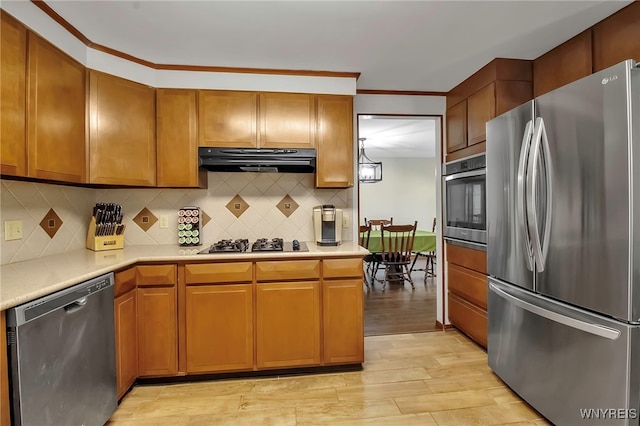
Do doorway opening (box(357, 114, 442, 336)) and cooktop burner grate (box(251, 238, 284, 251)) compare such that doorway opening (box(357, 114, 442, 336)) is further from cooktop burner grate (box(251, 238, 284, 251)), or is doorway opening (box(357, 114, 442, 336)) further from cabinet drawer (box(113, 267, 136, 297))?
cabinet drawer (box(113, 267, 136, 297))

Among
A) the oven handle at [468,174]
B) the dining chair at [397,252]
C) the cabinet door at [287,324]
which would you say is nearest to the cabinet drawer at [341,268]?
the cabinet door at [287,324]

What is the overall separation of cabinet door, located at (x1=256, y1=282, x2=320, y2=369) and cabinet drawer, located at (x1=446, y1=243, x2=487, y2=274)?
4.47 feet

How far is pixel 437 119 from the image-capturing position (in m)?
3.14

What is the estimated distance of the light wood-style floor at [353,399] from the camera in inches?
69.9

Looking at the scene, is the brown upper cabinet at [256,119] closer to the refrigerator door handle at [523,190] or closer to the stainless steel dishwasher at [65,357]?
the stainless steel dishwasher at [65,357]

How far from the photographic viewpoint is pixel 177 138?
2414 mm

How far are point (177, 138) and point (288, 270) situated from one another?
1.39 m

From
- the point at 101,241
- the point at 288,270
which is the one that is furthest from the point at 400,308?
the point at 101,241

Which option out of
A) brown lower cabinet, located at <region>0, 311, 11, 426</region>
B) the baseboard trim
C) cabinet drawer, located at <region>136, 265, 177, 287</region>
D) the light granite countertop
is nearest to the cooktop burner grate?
the light granite countertop

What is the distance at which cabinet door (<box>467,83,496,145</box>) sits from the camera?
2388 millimetres

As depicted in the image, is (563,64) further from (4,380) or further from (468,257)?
(4,380)

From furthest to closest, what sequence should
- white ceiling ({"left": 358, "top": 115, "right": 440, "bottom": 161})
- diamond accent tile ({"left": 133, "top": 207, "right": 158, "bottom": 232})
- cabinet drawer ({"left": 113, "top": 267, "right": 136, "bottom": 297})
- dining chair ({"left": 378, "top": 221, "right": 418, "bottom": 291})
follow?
dining chair ({"left": 378, "top": 221, "right": 418, "bottom": 291})
white ceiling ({"left": 358, "top": 115, "right": 440, "bottom": 161})
diamond accent tile ({"left": 133, "top": 207, "right": 158, "bottom": 232})
cabinet drawer ({"left": 113, "top": 267, "right": 136, "bottom": 297})

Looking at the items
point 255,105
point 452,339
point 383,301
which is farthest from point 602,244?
point 383,301

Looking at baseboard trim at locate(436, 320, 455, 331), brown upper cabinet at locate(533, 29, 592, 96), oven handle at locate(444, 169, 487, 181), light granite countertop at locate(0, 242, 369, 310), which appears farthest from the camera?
baseboard trim at locate(436, 320, 455, 331)
